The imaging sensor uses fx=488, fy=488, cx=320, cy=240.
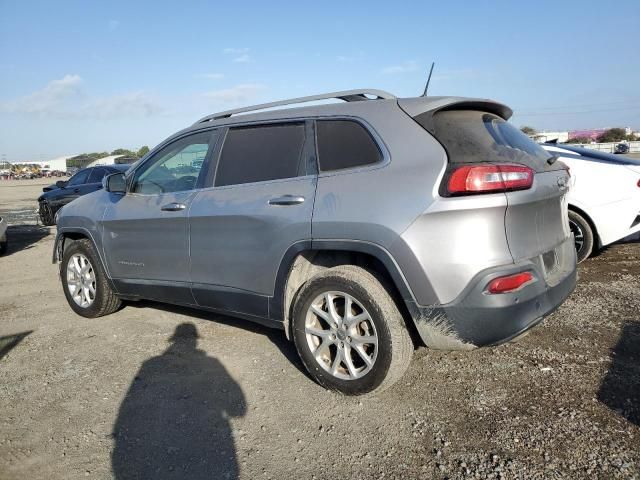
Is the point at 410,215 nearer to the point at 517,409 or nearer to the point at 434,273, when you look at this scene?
the point at 434,273

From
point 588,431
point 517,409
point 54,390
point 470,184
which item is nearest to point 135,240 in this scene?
point 54,390

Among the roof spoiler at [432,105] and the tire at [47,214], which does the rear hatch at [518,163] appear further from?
the tire at [47,214]

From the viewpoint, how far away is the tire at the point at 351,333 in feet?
9.32

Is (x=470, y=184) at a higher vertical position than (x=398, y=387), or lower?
higher

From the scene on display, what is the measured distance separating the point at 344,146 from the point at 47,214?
11.6 meters

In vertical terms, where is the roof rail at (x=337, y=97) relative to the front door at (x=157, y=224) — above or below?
above

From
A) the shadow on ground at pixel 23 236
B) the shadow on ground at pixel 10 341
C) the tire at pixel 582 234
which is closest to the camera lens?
the shadow on ground at pixel 10 341

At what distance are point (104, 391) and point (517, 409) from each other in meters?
2.67

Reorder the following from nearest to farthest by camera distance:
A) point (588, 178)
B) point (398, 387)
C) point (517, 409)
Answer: point (517, 409), point (398, 387), point (588, 178)

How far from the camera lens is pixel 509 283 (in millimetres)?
2611

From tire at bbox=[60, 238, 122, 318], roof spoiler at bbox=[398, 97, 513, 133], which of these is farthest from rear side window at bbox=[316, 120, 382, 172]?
tire at bbox=[60, 238, 122, 318]

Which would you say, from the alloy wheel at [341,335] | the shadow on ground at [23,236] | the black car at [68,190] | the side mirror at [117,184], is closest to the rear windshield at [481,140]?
the alloy wheel at [341,335]

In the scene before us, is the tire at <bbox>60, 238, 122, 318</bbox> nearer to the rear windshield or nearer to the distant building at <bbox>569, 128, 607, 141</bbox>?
the rear windshield

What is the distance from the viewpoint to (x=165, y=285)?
4.05 m
